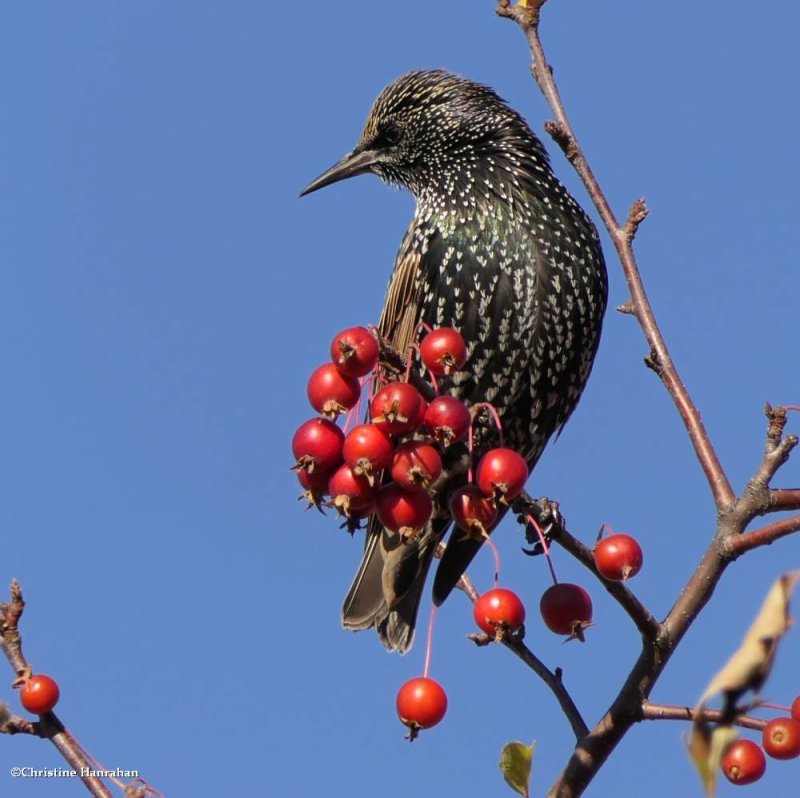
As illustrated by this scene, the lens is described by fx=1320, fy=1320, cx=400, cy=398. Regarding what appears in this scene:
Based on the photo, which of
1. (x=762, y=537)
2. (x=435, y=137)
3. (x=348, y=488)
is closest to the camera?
(x=762, y=537)

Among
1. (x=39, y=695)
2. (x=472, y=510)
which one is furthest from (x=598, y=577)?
(x=39, y=695)

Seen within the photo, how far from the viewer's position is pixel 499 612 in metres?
2.47

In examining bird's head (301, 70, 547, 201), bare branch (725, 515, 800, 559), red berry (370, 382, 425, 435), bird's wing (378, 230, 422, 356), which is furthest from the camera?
bird's head (301, 70, 547, 201)

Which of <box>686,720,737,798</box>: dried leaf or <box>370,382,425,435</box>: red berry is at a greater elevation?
<box>370,382,425,435</box>: red berry

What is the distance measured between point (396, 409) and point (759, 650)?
3.66 feet

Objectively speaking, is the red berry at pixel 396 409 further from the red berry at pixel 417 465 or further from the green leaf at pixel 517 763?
the green leaf at pixel 517 763

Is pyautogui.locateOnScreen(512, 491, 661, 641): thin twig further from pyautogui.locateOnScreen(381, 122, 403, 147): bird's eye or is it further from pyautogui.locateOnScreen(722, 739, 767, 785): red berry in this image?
pyautogui.locateOnScreen(381, 122, 403, 147): bird's eye

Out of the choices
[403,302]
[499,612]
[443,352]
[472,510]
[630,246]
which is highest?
[403,302]

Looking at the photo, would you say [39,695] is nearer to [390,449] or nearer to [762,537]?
[390,449]

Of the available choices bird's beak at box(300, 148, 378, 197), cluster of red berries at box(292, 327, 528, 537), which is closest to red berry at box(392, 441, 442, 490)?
cluster of red berries at box(292, 327, 528, 537)

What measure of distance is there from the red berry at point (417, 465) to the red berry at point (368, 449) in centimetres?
3

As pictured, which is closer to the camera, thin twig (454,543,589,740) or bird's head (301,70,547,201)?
thin twig (454,543,589,740)

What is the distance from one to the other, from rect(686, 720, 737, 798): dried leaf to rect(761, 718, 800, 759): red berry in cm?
124

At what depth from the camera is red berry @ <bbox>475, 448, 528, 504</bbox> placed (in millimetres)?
2299
